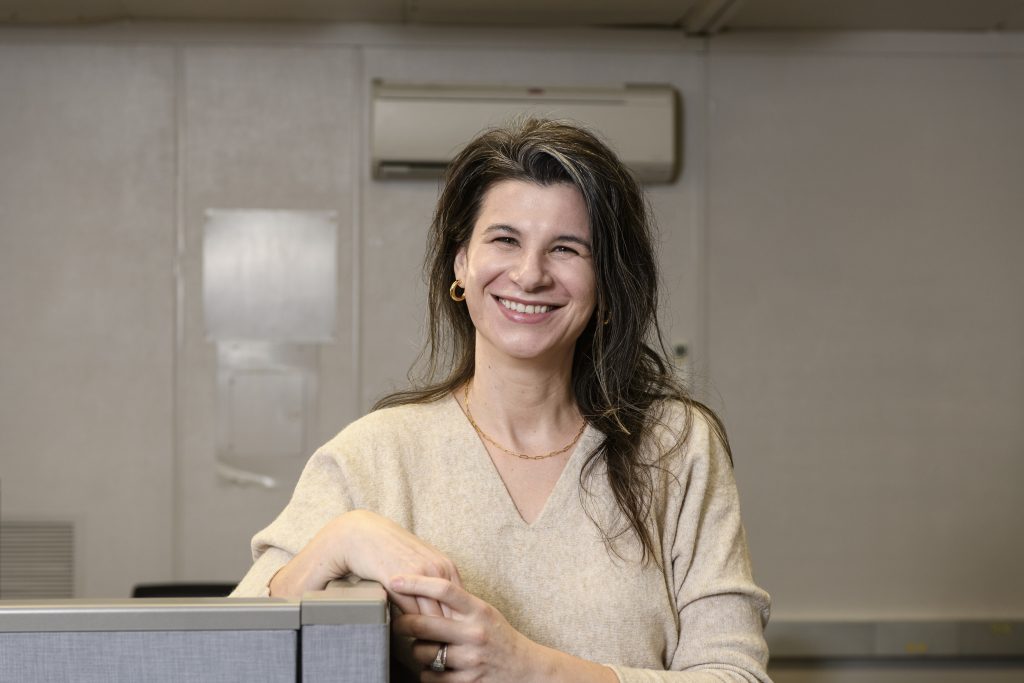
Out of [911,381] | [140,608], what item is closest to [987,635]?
[911,381]

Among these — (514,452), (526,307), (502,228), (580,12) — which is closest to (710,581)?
(514,452)

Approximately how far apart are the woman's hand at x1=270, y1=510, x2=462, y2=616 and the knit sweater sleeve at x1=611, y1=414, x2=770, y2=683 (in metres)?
0.35

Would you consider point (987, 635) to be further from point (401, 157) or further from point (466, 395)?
point (466, 395)

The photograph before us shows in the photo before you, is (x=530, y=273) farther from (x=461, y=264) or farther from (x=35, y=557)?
(x=35, y=557)

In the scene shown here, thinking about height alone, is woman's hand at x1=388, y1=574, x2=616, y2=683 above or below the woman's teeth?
below

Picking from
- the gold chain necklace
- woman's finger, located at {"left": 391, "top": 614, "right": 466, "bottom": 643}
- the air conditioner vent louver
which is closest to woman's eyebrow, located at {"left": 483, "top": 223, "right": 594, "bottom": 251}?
the gold chain necklace

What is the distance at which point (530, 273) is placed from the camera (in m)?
1.39

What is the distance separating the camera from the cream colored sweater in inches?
53.5

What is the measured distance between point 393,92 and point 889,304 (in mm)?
1770

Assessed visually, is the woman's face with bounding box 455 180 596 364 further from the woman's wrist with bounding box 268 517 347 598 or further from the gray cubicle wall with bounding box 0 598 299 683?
the gray cubicle wall with bounding box 0 598 299 683

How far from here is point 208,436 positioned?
355cm

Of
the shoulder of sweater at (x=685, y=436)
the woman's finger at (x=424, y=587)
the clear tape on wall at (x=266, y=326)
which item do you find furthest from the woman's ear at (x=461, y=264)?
the clear tape on wall at (x=266, y=326)

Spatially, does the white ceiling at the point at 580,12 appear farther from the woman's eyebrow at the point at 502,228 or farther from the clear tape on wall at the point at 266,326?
the woman's eyebrow at the point at 502,228

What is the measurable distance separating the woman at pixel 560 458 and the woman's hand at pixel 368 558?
0.09 metres
